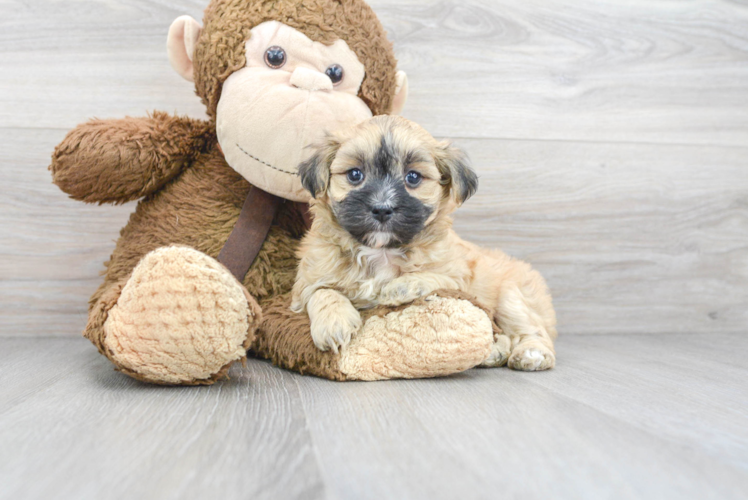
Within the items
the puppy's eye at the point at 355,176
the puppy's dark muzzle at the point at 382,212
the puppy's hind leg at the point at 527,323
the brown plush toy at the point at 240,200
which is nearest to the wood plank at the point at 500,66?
the brown plush toy at the point at 240,200

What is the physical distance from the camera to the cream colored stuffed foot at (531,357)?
156 centimetres

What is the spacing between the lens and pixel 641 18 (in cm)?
224

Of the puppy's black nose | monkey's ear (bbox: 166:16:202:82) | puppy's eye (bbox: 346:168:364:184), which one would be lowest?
the puppy's black nose

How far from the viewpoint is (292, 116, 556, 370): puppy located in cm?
133

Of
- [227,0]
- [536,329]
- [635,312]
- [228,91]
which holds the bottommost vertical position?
[635,312]

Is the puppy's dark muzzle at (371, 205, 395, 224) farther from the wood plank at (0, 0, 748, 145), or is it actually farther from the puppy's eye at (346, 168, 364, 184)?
the wood plank at (0, 0, 748, 145)

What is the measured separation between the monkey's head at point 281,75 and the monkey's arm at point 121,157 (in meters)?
0.16

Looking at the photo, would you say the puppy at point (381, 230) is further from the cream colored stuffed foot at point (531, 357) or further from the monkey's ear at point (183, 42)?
the monkey's ear at point (183, 42)

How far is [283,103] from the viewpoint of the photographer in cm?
146

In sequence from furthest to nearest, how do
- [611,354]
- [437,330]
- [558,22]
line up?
[558,22], [611,354], [437,330]

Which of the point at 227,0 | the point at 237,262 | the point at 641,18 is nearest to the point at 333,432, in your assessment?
the point at 237,262

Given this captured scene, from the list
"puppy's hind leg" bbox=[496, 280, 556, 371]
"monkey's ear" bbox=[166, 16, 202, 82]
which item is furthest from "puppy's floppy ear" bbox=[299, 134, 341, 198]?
"puppy's hind leg" bbox=[496, 280, 556, 371]

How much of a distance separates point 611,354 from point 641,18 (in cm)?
134

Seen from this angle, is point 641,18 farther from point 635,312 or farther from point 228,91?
point 228,91
